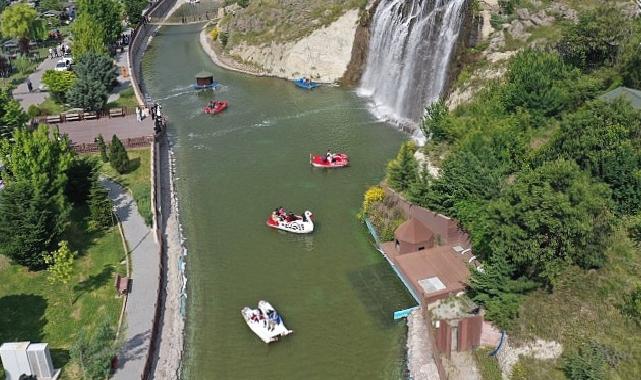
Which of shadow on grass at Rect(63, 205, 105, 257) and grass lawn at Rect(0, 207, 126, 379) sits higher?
shadow on grass at Rect(63, 205, 105, 257)

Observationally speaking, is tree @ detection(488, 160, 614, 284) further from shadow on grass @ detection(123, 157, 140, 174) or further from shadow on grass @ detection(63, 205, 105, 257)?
shadow on grass @ detection(123, 157, 140, 174)

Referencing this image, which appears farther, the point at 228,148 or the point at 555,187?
the point at 228,148

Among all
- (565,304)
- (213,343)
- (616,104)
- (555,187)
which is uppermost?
(616,104)

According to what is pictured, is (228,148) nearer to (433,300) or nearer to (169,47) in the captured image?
(433,300)

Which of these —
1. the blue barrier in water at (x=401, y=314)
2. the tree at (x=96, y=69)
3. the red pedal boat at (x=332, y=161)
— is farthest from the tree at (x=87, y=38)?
the blue barrier in water at (x=401, y=314)

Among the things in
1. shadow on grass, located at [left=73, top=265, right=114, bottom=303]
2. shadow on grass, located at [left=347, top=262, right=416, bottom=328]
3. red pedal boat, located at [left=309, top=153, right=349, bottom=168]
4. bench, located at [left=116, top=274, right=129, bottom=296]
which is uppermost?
red pedal boat, located at [left=309, top=153, right=349, bottom=168]

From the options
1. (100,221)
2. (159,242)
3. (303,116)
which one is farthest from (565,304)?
(303,116)

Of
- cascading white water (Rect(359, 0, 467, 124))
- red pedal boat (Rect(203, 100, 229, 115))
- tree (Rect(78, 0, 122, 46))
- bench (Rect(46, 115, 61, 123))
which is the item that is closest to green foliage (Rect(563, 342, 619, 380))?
cascading white water (Rect(359, 0, 467, 124))
